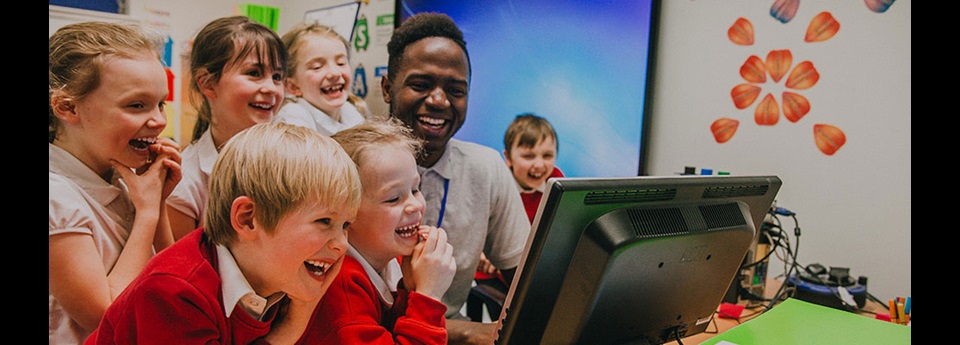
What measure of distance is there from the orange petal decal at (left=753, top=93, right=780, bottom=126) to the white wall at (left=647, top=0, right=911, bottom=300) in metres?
0.02

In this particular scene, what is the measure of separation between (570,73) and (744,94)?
0.77m

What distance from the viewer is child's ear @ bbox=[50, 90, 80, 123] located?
1.27m

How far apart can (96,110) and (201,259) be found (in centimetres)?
46

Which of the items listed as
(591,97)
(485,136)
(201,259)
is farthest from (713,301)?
(485,136)

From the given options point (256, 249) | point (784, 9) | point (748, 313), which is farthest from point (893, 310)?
point (256, 249)

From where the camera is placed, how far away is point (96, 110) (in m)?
1.29

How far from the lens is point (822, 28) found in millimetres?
2305

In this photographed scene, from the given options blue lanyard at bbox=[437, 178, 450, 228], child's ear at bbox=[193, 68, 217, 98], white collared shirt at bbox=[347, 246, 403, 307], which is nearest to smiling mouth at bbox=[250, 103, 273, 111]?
child's ear at bbox=[193, 68, 217, 98]

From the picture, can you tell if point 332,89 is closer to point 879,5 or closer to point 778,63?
point 778,63

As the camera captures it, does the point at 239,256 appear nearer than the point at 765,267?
Yes

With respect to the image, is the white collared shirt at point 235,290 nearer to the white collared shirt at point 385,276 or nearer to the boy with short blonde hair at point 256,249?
the boy with short blonde hair at point 256,249

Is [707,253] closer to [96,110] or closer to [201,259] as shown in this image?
[201,259]

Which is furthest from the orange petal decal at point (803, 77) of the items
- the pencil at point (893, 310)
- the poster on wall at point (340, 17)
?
the poster on wall at point (340, 17)

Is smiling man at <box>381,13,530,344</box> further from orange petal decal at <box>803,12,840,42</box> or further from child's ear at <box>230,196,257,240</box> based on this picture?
orange petal decal at <box>803,12,840,42</box>
